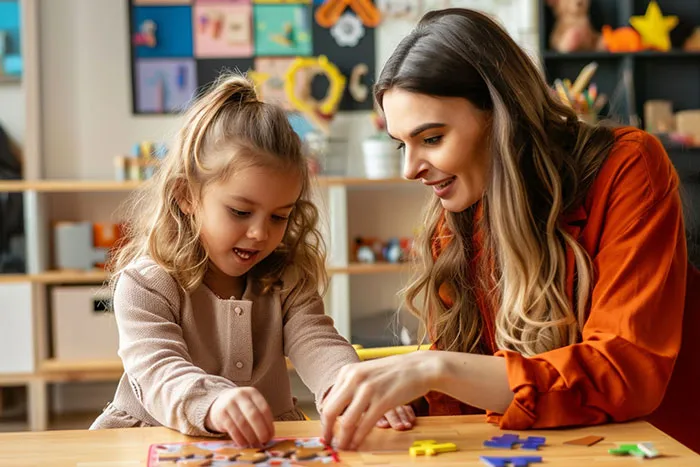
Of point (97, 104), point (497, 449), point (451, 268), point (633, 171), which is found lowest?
point (497, 449)

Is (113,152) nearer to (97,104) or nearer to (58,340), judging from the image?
(97,104)

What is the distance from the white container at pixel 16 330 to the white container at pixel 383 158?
1488mm

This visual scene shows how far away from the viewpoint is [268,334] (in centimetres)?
165

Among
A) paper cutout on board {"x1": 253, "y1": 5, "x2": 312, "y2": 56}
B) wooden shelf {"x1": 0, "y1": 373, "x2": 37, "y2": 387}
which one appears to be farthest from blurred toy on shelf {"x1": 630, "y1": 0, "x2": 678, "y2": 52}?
wooden shelf {"x1": 0, "y1": 373, "x2": 37, "y2": 387}

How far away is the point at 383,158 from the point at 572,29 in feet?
3.17

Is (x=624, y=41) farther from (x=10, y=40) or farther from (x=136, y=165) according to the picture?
(x=10, y=40)

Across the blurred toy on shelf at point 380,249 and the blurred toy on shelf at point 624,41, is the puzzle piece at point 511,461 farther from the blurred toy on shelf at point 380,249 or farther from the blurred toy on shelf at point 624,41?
the blurred toy on shelf at point 624,41

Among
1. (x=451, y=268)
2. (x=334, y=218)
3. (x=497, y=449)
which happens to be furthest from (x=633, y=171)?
(x=334, y=218)

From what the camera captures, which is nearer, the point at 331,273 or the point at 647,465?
the point at 647,465

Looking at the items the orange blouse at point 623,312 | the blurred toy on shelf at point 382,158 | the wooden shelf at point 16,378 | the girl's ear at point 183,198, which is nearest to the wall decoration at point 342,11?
the blurred toy on shelf at point 382,158

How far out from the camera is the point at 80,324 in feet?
13.6

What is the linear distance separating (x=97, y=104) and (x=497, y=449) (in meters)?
3.66

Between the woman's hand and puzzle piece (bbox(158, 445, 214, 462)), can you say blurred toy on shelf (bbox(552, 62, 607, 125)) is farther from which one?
puzzle piece (bbox(158, 445, 214, 462))

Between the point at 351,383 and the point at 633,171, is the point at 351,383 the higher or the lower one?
the lower one
